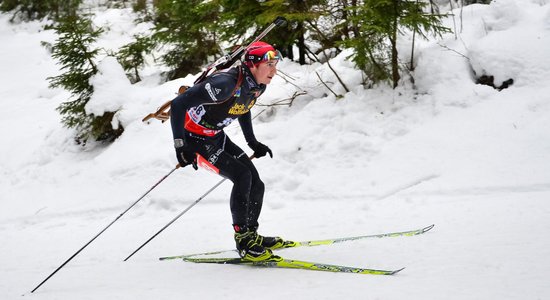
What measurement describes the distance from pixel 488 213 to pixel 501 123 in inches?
90.2

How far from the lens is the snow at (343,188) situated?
372 centimetres

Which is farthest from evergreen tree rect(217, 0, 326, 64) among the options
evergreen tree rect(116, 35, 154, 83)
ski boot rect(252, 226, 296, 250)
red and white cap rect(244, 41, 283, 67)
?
ski boot rect(252, 226, 296, 250)

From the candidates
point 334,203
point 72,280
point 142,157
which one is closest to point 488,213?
point 334,203

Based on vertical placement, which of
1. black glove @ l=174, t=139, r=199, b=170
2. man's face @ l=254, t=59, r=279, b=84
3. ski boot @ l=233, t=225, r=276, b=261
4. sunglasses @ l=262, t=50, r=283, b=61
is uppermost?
sunglasses @ l=262, t=50, r=283, b=61

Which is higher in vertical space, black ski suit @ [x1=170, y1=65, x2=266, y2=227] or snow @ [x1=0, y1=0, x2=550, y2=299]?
black ski suit @ [x1=170, y1=65, x2=266, y2=227]

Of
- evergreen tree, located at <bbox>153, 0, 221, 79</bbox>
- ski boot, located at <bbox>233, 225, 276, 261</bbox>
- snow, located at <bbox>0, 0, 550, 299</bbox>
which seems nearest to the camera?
snow, located at <bbox>0, 0, 550, 299</bbox>

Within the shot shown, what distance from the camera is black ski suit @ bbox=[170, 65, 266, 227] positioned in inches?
156

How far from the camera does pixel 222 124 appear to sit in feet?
14.6

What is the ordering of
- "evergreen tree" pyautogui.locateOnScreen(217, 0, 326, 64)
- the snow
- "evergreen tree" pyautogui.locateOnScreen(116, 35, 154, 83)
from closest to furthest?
1. the snow
2. "evergreen tree" pyautogui.locateOnScreen(217, 0, 326, 64)
3. "evergreen tree" pyautogui.locateOnScreen(116, 35, 154, 83)

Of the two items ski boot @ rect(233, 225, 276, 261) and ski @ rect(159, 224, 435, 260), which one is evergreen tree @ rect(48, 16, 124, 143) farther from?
ski boot @ rect(233, 225, 276, 261)

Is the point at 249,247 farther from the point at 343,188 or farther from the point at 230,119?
the point at 343,188

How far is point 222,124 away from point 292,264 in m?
1.57

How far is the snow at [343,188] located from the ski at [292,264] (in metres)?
0.09

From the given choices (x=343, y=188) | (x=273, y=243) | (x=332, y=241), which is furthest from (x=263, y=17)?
(x=332, y=241)
